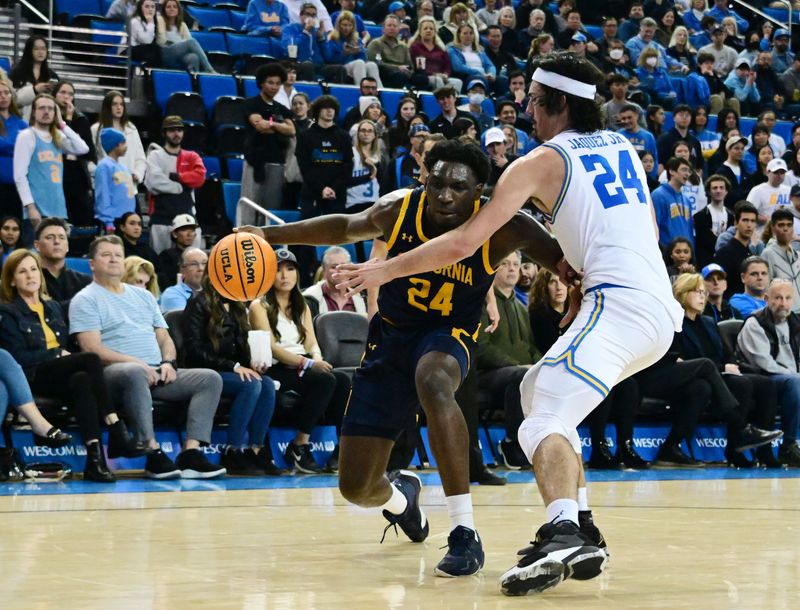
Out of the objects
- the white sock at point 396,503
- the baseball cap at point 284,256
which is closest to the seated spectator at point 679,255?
the baseball cap at point 284,256

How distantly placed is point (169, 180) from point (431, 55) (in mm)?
5764

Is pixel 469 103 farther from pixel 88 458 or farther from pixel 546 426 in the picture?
pixel 546 426

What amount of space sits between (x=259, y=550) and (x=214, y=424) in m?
4.45

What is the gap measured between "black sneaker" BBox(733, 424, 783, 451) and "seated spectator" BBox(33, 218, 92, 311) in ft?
19.3

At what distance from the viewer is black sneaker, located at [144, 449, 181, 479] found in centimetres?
902

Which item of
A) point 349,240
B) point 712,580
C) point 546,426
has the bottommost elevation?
point 712,580

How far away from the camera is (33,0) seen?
15172mm

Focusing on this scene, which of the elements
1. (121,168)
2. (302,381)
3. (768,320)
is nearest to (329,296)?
(302,381)

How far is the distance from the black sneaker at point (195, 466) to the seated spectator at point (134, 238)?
2.62m

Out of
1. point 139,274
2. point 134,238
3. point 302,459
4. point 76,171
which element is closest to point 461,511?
point 302,459

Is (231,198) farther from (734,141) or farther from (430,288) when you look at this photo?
(430,288)

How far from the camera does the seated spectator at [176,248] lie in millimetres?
11219

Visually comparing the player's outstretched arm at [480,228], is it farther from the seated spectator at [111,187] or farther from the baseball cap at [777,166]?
the baseball cap at [777,166]

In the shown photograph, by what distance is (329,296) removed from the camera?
1095cm
